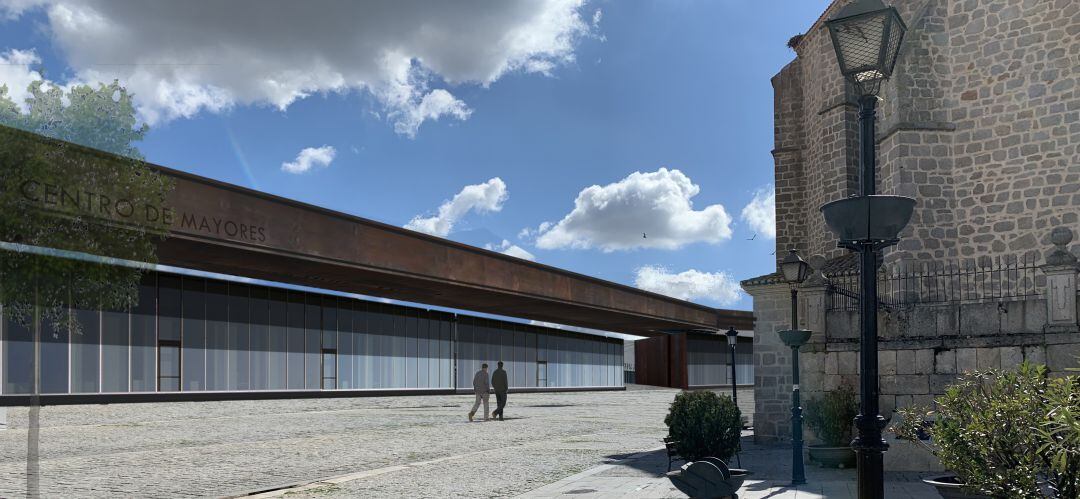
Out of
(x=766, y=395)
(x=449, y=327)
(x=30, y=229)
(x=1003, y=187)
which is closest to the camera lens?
(x=30, y=229)

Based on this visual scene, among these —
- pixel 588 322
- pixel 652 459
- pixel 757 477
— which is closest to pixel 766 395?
pixel 652 459

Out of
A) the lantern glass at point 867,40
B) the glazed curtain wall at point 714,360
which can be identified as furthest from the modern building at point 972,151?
the glazed curtain wall at point 714,360

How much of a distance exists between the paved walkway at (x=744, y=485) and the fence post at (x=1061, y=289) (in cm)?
312

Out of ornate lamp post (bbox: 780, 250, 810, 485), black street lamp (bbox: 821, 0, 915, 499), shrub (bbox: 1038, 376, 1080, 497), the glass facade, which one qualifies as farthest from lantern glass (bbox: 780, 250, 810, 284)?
the glass facade

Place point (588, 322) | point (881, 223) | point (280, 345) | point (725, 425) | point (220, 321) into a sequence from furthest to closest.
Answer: point (588, 322), point (280, 345), point (220, 321), point (725, 425), point (881, 223)

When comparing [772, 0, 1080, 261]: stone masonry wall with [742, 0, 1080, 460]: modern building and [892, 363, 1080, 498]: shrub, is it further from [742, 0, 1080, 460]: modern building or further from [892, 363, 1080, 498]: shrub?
[892, 363, 1080, 498]: shrub

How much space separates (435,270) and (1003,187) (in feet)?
50.1

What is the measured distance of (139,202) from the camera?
475 inches

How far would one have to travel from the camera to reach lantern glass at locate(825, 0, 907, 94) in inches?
236

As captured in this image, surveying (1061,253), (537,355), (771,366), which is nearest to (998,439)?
(1061,253)

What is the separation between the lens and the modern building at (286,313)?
68.5ft

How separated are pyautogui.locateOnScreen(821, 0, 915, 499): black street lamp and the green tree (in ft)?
27.3

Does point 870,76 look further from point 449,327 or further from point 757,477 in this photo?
point 449,327

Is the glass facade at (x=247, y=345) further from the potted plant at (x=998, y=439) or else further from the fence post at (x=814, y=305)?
the potted plant at (x=998, y=439)
